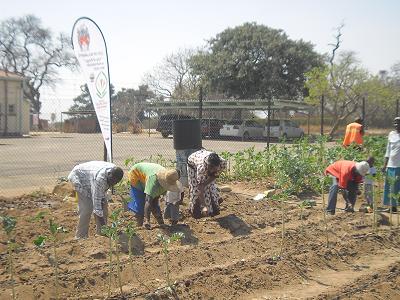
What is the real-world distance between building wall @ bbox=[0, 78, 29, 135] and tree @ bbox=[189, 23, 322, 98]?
13.2 m

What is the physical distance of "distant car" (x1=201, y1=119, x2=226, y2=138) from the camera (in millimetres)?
25203

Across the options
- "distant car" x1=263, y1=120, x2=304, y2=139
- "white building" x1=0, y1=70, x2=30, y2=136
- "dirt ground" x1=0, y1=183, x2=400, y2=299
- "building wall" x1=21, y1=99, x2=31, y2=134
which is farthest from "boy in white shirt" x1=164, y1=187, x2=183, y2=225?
"building wall" x1=21, y1=99, x2=31, y2=134

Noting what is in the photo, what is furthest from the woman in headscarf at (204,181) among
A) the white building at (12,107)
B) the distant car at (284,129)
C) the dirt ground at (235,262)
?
the white building at (12,107)

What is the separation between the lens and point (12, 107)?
96.6 feet

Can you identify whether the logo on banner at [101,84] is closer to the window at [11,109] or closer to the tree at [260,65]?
the window at [11,109]

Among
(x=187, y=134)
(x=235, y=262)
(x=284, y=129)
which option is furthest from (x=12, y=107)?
(x=235, y=262)

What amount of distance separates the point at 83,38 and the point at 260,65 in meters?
27.9

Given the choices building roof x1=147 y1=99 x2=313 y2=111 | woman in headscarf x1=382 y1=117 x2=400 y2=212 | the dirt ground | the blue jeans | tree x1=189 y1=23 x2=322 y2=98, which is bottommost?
the dirt ground

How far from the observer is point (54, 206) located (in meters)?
7.50

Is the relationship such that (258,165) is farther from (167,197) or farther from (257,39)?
(257,39)

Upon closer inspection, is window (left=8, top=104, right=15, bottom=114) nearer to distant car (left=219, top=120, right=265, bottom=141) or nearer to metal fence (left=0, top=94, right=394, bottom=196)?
metal fence (left=0, top=94, right=394, bottom=196)

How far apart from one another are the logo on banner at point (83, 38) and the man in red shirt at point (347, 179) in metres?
4.33

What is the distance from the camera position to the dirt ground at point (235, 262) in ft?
13.6

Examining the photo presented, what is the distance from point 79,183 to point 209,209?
69.3 inches
